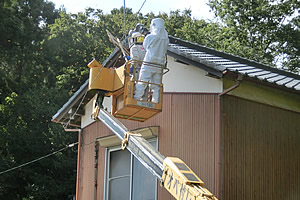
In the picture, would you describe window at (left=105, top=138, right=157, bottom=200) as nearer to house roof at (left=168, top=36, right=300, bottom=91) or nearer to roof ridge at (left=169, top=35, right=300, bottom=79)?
A: house roof at (left=168, top=36, right=300, bottom=91)

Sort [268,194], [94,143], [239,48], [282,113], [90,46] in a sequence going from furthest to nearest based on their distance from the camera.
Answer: [90,46] → [239,48] → [94,143] → [282,113] → [268,194]

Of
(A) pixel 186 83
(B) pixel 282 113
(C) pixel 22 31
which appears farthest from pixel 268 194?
(C) pixel 22 31

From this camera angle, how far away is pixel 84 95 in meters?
14.8

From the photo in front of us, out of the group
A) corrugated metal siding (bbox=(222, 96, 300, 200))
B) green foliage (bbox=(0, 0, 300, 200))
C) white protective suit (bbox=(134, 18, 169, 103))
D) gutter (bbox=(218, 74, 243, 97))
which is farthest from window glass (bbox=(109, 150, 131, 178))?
green foliage (bbox=(0, 0, 300, 200))

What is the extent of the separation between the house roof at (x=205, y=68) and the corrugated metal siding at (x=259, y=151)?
30.3 inches

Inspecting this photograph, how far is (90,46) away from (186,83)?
2361 centimetres

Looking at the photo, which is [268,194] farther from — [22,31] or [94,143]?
[22,31]

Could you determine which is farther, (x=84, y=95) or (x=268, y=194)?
(x=84, y=95)

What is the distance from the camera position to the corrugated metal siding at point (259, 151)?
1122 cm

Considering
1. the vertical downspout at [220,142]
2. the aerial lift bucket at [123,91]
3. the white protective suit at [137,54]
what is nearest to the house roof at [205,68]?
the vertical downspout at [220,142]

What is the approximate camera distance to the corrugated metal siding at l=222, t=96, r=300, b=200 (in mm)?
11219

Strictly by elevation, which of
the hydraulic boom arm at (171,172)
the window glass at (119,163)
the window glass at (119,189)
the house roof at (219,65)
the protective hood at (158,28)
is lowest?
the window glass at (119,189)

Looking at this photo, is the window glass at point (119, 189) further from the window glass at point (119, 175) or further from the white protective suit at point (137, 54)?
the white protective suit at point (137, 54)

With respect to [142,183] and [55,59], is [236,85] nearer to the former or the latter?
[142,183]
